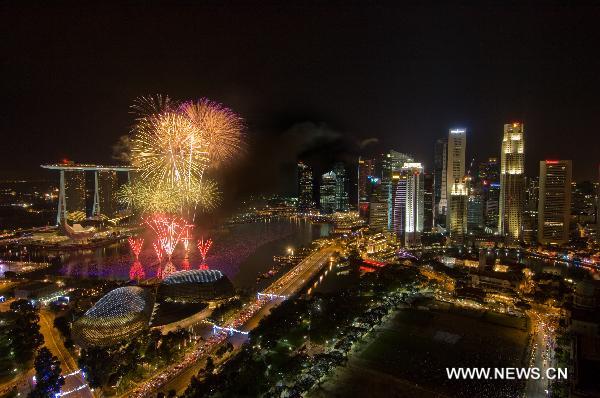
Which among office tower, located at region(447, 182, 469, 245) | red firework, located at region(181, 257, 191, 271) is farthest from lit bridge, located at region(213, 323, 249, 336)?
office tower, located at region(447, 182, 469, 245)

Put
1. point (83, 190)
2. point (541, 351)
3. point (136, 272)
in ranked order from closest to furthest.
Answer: point (541, 351), point (136, 272), point (83, 190)

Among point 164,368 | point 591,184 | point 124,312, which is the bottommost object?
point 164,368

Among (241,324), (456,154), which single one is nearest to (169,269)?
(241,324)

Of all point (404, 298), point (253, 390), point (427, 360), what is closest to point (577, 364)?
point (427, 360)

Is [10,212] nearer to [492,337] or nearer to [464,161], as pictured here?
[464,161]

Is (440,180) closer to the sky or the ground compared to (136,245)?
closer to the sky

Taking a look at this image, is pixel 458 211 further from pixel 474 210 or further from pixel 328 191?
pixel 328 191

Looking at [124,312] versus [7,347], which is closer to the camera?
[7,347]
